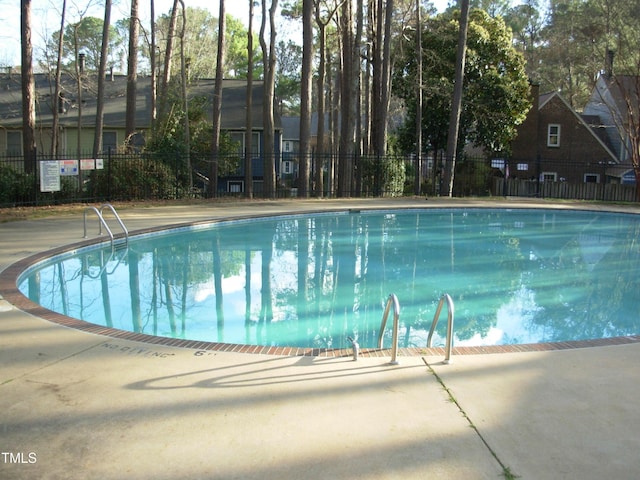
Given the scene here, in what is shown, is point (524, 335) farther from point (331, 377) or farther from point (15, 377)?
point (15, 377)

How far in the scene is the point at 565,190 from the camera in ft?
98.0

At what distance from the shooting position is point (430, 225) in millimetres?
17641

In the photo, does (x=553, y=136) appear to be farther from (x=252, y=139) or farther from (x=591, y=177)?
(x=252, y=139)

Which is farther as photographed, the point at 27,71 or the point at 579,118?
the point at 579,118

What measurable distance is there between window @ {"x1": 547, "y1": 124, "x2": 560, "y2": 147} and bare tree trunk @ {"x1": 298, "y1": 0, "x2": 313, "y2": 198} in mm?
16989

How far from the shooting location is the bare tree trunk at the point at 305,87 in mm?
22062

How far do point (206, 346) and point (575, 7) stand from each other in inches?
2050

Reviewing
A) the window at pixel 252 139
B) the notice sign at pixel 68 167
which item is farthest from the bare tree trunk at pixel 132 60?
the window at pixel 252 139

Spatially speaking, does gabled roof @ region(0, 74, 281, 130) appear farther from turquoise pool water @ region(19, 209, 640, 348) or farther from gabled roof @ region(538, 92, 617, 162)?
turquoise pool water @ region(19, 209, 640, 348)

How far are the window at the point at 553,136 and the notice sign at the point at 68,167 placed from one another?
2683cm

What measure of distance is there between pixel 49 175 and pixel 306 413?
44.3ft

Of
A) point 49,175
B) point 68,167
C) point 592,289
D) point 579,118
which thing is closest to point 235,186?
point 68,167

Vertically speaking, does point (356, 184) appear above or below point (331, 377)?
above

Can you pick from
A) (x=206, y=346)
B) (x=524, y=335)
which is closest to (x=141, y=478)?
(x=206, y=346)
